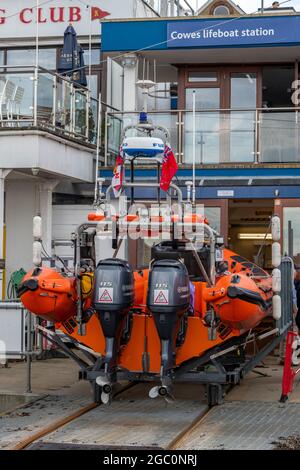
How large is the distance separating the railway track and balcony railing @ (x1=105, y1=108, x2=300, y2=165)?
6.31 m

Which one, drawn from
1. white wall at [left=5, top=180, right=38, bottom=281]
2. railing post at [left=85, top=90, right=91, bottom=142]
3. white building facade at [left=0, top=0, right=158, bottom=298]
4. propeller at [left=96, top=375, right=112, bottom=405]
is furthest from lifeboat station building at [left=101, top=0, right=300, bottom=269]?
propeller at [left=96, top=375, right=112, bottom=405]

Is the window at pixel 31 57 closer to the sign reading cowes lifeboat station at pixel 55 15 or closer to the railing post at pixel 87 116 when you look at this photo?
the sign reading cowes lifeboat station at pixel 55 15

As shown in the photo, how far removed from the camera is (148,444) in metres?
8.52

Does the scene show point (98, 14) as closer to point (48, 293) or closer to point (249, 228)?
point (249, 228)

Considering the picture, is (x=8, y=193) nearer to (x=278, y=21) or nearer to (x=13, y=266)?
(x=13, y=266)

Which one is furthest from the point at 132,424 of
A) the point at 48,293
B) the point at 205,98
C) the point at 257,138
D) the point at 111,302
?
the point at 205,98

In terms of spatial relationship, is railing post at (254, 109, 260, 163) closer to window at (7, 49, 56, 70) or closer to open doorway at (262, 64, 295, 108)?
open doorway at (262, 64, 295, 108)

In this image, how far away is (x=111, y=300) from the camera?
9750mm

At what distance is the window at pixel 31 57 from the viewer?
20766 mm

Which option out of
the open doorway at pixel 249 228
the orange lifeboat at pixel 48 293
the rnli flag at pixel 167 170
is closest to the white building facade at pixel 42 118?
the open doorway at pixel 249 228

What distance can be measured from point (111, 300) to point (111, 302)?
2cm

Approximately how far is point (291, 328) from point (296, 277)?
4.26ft

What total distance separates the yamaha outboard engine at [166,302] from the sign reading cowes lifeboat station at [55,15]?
1185 cm

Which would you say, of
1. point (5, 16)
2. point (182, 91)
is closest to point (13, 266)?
point (182, 91)
